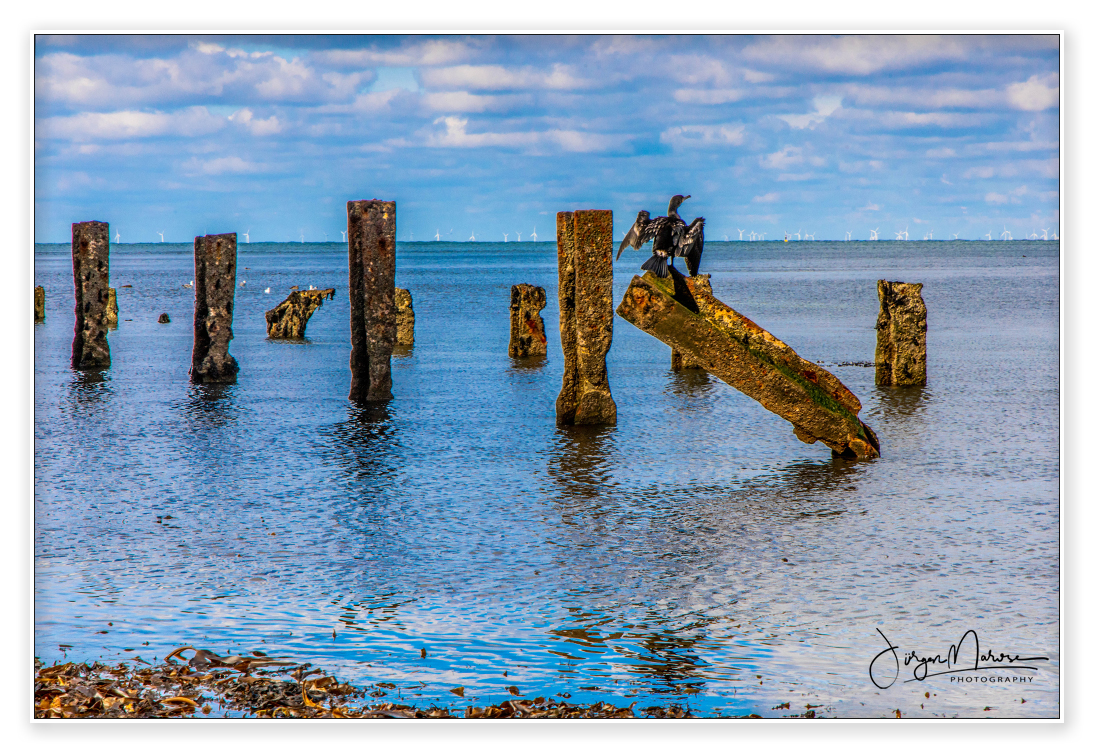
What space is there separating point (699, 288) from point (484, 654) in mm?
7430

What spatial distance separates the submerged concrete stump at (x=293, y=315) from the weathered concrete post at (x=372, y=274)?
15038 millimetres

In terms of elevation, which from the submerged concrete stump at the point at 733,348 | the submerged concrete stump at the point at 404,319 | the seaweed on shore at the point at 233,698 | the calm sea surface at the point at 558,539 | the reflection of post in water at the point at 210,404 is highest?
the submerged concrete stump at the point at 404,319

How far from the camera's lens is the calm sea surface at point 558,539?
24.1 ft

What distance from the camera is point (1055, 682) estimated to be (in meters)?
7.11

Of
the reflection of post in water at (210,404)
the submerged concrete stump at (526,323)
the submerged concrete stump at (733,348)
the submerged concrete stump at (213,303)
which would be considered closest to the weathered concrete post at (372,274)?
the reflection of post in water at (210,404)

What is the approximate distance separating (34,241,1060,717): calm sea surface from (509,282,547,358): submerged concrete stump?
4.27m

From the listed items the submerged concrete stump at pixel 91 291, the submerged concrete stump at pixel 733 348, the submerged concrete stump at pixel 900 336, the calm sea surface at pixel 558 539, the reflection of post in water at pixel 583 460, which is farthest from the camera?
the submerged concrete stump at pixel 91 291

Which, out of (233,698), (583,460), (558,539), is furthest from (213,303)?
(233,698)

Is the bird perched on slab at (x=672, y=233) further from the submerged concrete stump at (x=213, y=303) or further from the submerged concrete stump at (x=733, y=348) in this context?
the submerged concrete stump at (x=213, y=303)

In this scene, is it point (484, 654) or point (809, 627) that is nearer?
point (484, 654)

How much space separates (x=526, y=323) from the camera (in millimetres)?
26172

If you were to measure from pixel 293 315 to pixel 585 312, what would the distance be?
62.6 ft
